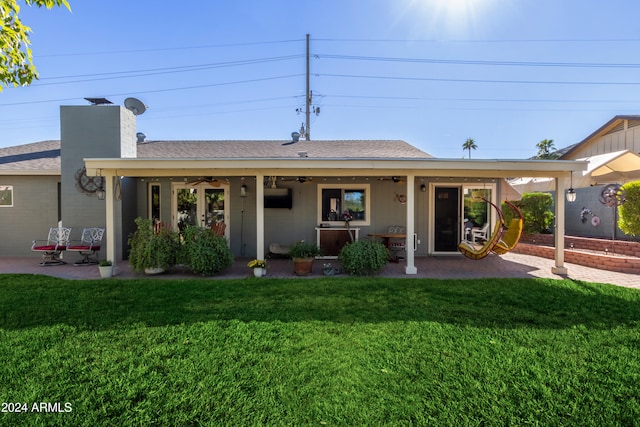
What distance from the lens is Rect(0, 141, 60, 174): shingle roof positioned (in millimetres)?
→ 9273

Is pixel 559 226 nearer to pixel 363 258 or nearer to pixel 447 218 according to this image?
pixel 447 218

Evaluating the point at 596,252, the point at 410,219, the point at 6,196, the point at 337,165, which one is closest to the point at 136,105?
the point at 6,196

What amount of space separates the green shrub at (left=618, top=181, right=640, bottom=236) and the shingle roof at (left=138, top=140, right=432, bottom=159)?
511 centimetres

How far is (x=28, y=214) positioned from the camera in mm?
9555

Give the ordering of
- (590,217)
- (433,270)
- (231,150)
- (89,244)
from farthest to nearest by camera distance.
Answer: (590,217), (231,150), (89,244), (433,270)

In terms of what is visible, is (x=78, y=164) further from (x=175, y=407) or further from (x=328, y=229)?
(x=175, y=407)

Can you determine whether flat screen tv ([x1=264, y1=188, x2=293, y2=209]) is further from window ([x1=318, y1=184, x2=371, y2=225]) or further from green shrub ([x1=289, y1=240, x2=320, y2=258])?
green shrub ([x1=289, y1=240, x2=320, y2=258])

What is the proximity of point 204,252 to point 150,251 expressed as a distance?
117 centimetres

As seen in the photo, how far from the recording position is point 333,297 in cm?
531

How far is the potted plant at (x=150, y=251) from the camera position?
6.87 meters

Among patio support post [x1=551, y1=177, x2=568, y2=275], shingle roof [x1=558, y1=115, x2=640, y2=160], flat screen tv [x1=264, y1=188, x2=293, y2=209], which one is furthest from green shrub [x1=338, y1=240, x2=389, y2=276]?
shingle roof [x1=558, y1=115, x2=640, y2=160]

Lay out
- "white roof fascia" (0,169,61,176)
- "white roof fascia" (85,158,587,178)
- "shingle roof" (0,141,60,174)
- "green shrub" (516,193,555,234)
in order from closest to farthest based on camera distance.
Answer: "white roof fascia" (85,158,587,178), "white roof fascia" (0,169,61,176), "shingle roof" (0,141,60,174), "green shrub" (516,193,555,234)

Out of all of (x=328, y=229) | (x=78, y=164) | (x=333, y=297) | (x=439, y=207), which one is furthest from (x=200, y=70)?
(x=333, y=297)

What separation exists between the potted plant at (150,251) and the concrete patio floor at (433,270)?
0.78ft
